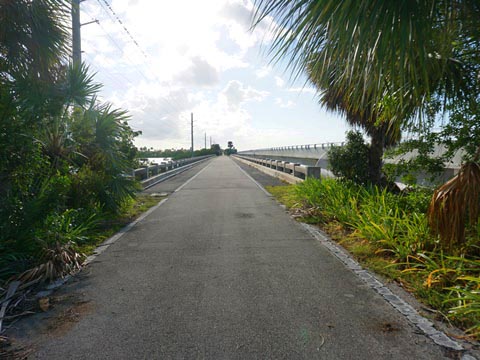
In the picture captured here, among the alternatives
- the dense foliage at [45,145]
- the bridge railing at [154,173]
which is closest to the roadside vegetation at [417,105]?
the dense foliage at [45,145]

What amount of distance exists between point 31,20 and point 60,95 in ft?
4.13

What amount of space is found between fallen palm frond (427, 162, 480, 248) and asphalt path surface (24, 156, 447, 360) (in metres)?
1.19

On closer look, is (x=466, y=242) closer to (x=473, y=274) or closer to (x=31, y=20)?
(x=473, y=274)

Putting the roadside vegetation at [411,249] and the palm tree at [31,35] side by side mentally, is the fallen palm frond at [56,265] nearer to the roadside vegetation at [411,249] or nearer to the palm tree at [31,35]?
the palm tree at [31,35]

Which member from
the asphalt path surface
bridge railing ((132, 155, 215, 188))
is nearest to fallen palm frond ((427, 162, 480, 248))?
the asphalt path surface

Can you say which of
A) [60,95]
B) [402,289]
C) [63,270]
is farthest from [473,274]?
[60,95]

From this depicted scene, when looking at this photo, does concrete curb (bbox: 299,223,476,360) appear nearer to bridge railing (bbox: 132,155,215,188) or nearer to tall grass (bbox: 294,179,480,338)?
tall grass (bbox: 294,179,480,338)

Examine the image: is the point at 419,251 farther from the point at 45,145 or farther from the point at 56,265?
the point at 45,145

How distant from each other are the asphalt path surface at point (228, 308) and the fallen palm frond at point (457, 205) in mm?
1195

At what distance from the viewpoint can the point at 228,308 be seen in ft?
12.3

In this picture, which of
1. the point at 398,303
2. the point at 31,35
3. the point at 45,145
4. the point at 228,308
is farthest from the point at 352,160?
the point at 31,35

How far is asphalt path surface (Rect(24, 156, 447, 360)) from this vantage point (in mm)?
2994

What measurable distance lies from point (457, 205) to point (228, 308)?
2886 mm

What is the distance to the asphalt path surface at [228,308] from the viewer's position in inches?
118
